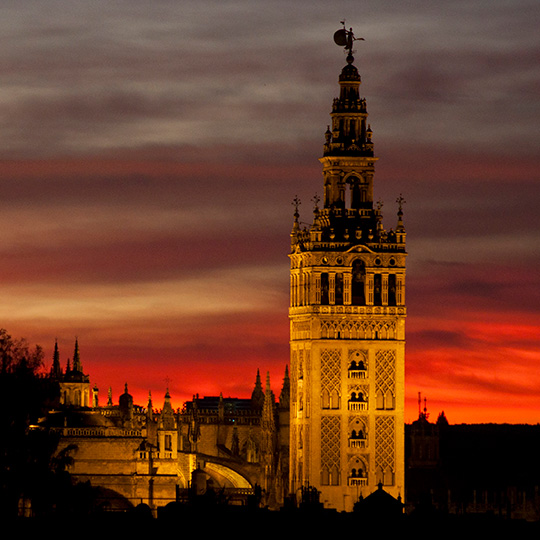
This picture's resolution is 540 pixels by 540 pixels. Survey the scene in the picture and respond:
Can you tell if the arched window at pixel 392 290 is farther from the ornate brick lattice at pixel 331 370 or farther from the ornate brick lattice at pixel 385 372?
the ornate brick lattice at pixel 331 370

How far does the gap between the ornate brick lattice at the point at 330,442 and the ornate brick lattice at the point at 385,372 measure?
9.17 feet

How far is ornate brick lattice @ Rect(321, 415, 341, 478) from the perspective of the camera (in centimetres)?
14038

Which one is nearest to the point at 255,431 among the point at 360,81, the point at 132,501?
the point at 132,501

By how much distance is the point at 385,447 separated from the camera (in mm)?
141750

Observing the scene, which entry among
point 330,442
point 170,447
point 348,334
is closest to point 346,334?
point 348,334

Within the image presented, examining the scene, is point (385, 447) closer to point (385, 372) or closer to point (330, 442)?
point (330, 442)

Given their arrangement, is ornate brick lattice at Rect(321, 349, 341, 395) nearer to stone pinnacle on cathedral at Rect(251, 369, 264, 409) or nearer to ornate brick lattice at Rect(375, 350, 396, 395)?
ornate brick lattice at Rect(375, 350, 396, 395)

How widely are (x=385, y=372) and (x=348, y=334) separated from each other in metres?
2.81

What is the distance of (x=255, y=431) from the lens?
17288cm

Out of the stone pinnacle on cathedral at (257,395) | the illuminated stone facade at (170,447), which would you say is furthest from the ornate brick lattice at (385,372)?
the stone pinnacle on cathedral at (257,395)

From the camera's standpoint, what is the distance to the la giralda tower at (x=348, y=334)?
461 ft

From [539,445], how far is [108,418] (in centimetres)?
4399

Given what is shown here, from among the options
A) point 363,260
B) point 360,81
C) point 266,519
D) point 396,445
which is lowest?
point 266,519

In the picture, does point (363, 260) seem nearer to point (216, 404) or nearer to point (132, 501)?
point (132, 501)
